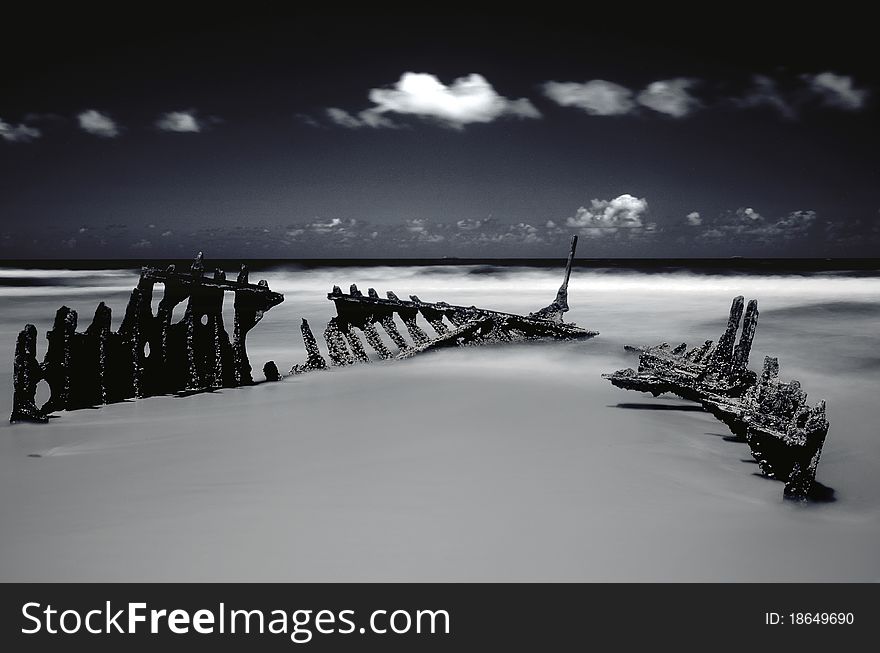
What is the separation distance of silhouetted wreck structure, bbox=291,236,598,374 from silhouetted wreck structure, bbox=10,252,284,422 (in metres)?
1.21

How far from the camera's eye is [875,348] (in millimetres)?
11750

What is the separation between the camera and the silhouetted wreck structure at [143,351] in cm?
602

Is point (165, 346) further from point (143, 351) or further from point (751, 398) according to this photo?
point (751, 398)

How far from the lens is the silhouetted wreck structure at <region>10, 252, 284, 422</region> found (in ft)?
19.7

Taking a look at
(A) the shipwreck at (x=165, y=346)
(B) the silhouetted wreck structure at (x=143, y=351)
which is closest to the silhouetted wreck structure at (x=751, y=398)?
(A) the shipwreck at (x=165, y=346)

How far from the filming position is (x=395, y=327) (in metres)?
10.1

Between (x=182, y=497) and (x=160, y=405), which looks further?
(x=160, y=405)

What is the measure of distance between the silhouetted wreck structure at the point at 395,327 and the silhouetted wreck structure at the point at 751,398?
374 centimetres

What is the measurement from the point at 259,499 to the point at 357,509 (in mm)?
612

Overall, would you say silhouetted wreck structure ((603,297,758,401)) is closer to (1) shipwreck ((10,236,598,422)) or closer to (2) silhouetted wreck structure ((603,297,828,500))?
(2) silhouetted wreck structure ((603,297,828,500))

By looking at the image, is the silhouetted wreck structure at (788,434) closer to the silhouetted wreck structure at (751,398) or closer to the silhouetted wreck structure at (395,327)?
the silhouetted wreck structure at (751,398)

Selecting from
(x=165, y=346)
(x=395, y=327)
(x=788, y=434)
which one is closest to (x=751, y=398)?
(x=788, y=434)
